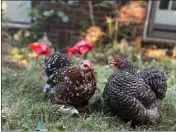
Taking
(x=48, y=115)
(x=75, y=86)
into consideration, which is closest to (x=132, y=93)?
(x=75, y=86)

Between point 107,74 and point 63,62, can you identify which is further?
point 107,74

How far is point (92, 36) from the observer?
6.04m

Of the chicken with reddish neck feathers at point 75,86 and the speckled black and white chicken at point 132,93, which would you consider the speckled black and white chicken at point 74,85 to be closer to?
the chicken with reddish neck feathers at point 75,86

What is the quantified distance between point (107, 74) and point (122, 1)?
193 centimetres

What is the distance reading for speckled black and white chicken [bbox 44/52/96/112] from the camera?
9.87 feet

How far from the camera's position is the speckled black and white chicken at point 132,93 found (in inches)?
114

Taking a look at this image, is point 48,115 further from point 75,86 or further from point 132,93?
point 132,93

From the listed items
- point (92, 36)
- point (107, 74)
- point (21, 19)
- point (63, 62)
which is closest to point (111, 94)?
point (63, 62)

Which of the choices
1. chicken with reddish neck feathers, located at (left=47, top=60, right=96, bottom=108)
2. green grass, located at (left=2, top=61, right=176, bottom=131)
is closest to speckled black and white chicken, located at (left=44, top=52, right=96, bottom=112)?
chicken with reddish neck feathers, located at (left=47, top=60, right=96, bottom=108)

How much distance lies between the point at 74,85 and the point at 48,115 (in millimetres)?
290

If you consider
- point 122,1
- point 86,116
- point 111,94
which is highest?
point 122,1

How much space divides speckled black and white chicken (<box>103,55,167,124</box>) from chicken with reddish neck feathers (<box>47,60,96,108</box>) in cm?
15

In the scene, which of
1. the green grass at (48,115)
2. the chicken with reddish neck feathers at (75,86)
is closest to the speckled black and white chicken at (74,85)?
the chicken with reddish neck feathers at (75,86)

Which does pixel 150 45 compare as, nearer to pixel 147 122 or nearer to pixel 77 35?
pixel 77 35
